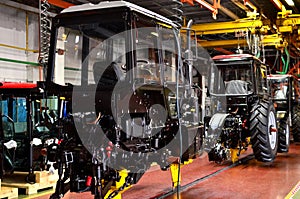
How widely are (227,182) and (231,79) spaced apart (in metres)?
2.65

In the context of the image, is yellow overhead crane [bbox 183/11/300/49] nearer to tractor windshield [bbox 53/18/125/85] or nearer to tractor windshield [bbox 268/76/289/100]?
tractor windshield [bbox 268/76/289/100]

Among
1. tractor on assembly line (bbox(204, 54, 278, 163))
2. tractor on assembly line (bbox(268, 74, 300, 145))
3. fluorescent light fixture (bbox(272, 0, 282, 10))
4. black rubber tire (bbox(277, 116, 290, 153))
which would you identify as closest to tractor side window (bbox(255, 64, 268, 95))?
tractor on assembly line (bbox(204, 54, 278, 163))

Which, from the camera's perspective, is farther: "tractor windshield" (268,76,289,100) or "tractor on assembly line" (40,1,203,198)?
"tractor windshield" (268,76,289,100)

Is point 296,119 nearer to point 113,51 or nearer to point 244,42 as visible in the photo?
point 244,42

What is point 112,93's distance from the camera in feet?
13.7

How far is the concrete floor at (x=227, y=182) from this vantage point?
19.6 ft

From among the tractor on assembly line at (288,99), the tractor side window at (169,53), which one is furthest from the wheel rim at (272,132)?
the tractor side window at (169,53)

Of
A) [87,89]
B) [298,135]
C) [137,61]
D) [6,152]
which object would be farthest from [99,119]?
[298,135]

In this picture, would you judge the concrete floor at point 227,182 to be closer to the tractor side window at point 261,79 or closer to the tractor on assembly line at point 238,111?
the tractor on assembly line at point 238,111

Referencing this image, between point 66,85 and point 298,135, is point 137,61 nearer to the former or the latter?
point 66,85

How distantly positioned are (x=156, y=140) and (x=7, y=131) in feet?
10.6

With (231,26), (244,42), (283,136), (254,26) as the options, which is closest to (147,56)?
(283,136)

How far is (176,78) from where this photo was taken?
4707 mm

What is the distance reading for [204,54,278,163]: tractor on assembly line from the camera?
7336mm
